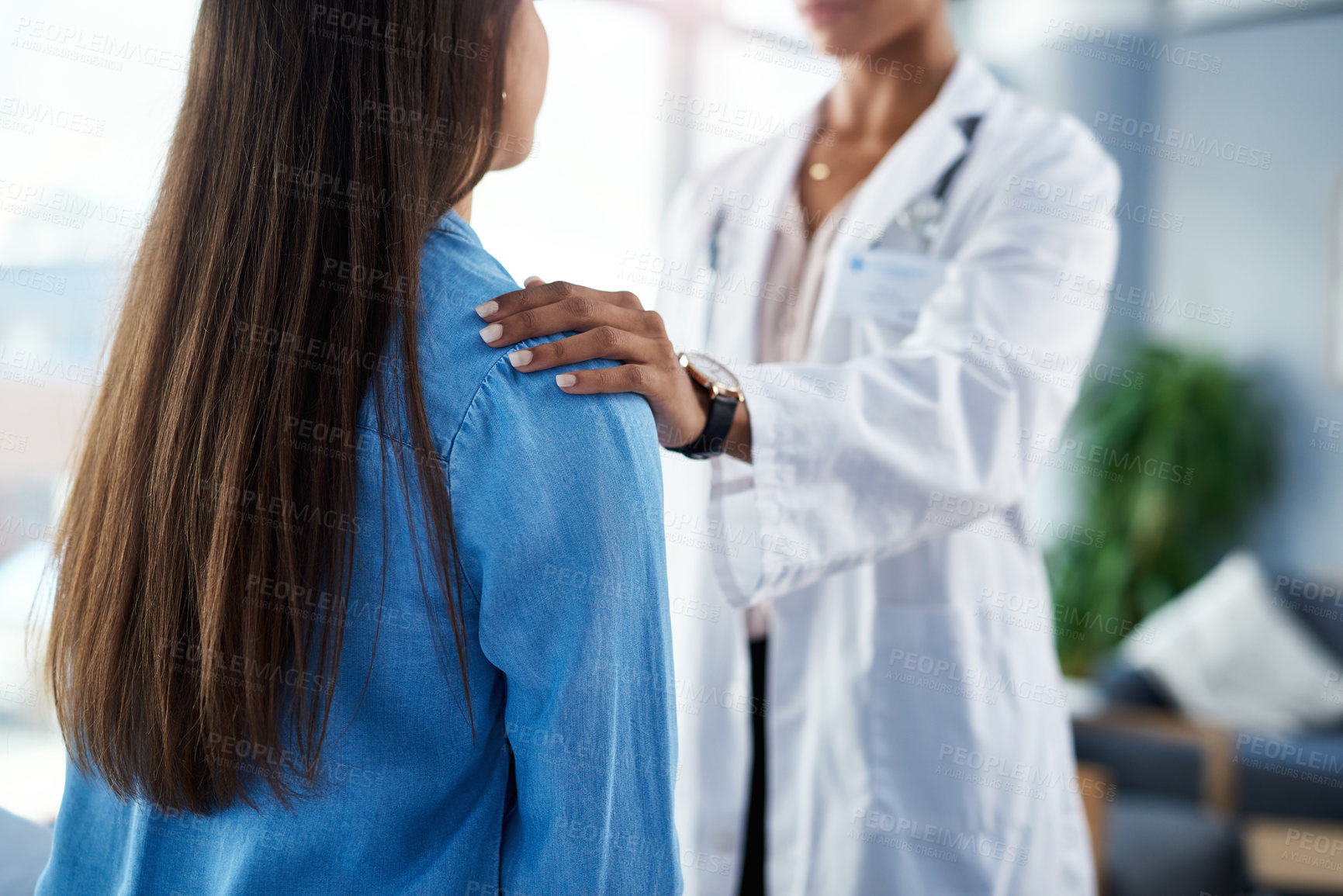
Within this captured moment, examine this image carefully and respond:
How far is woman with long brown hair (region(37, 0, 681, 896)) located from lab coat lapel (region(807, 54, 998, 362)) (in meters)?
0.79

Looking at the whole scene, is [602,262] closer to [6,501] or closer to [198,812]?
[6,501]

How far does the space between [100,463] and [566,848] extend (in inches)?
18.9

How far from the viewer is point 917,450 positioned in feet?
4.04

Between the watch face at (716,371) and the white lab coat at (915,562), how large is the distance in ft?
0.06

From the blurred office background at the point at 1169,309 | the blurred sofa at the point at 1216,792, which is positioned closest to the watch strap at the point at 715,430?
the blurred office background at the point at 1169,309

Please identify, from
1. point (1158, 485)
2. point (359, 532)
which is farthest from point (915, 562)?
point (1158, 485)

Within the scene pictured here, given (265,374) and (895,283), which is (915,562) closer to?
(895,283)

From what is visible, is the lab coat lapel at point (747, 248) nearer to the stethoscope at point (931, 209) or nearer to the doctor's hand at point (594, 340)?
the stethoscope at point (931, 209)

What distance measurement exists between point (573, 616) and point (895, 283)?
35.5 inches

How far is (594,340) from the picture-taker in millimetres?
793

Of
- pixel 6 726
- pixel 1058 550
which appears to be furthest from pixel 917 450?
pixel 1058 550

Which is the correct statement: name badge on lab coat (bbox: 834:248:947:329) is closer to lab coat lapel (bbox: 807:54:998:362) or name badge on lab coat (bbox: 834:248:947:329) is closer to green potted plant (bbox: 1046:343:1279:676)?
lab coat lapel (bbox: 807:54:998:362)

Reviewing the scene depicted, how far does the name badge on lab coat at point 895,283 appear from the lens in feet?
4.68

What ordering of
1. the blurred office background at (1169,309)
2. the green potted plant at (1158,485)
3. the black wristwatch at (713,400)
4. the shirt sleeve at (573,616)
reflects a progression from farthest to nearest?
the green potted plant at (1158,485) → the blurred office background at (1169,309) → the black wristwatch at (713,400) → the shirt sleeve at (573,616)
